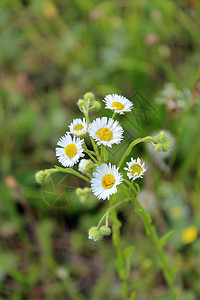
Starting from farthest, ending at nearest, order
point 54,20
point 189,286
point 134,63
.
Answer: point 54,20, point 134,63, point 189,286

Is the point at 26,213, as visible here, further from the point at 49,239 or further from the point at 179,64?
the point at 179,64

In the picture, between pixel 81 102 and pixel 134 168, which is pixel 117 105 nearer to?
pixel 81 102

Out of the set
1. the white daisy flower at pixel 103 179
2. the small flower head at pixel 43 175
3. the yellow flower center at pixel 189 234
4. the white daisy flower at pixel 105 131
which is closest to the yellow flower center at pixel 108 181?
the white daisy flower at pixel 103 179

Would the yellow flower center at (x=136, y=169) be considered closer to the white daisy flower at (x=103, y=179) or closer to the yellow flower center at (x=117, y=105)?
the white daisy flower at (x=103, y=179)

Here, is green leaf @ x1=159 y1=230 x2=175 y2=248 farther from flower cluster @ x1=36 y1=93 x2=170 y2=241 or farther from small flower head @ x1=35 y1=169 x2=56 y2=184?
small flower head @ x1=35 y1=169 x2=56 y2=184

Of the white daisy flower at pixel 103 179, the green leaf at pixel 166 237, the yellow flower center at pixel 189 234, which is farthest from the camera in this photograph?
the yellow flower center at pixel 189 234

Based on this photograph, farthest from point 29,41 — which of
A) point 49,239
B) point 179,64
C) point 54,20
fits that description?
point 49,239
